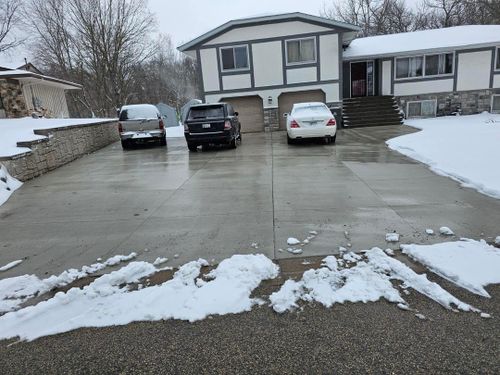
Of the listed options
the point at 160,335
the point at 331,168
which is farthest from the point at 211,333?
the point at 331,168

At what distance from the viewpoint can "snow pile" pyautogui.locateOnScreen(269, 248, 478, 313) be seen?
315 centimetres

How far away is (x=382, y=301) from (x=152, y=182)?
6.31m

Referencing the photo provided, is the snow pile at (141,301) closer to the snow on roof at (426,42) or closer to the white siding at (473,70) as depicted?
the snow on roof at (426,42)

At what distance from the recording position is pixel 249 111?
21.5 m

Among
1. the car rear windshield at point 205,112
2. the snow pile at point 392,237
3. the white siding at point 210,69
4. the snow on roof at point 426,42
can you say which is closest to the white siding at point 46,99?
the white siding at point 210,69

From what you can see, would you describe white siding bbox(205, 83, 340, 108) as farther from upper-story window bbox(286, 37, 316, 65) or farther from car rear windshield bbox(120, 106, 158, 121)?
car rear windshield bbox(120, 106, 158, 121)

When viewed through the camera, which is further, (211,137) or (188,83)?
(188,83)

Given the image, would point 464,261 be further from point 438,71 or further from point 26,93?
point 26,93

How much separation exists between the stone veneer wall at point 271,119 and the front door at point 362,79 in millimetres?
5263

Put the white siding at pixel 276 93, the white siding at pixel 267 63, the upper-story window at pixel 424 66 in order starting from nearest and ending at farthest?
the white siding at pixel 267 63 < the white siding at pixel 276 93 < the upper-story window at pixel 424 66

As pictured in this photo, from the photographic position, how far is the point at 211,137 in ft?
43.0

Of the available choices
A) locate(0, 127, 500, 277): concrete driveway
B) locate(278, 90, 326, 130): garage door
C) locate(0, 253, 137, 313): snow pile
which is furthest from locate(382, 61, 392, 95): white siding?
locate(0, 253, 137, 313): snow pile

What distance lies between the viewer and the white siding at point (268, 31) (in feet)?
64.3

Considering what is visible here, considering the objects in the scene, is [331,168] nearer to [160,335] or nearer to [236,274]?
[236,274]
